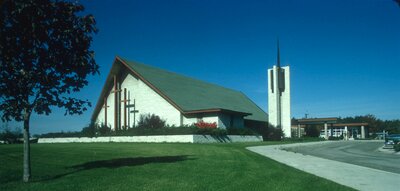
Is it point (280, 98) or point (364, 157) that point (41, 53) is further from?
point (280, 98)

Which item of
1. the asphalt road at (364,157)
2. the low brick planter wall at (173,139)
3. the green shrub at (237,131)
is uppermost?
the green shrub at (237,131)

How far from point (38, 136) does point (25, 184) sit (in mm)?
40629

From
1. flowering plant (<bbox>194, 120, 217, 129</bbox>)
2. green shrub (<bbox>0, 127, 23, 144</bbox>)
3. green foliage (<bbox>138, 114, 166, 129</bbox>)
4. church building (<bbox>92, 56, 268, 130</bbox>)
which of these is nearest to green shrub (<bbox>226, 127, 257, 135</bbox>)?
church building (<bbox>92, 56, 268, 130</bbox>)

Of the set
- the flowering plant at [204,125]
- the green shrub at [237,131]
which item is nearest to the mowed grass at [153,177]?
the flowering plant at [204,125]

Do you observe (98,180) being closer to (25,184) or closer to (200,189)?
(25,184)

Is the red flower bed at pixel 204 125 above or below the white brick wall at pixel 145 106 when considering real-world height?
below

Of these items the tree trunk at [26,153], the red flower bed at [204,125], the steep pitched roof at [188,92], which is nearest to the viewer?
the tree trunk at [26,153]

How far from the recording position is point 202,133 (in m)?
32.2

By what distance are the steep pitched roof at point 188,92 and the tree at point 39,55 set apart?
81.0 ft

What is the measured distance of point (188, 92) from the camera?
43.1m

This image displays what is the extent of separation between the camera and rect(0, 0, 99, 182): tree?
33.6 ft

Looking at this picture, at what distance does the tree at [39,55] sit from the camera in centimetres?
1023

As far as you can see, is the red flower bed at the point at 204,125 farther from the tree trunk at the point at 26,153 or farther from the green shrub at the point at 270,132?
the tree trunk at the point at 26,153

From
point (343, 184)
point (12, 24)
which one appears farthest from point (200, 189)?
point (12, 24)
